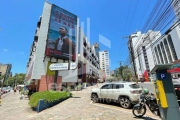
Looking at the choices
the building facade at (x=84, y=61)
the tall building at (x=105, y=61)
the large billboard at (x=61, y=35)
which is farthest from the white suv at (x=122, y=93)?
the tall building at (x=105, y=61)

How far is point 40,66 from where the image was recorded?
2072cm

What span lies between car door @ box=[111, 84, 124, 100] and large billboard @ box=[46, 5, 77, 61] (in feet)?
53.9

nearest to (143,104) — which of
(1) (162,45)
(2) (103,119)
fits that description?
(2) (103,119)

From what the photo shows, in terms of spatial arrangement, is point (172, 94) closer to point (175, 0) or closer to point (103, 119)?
point (103, 119)

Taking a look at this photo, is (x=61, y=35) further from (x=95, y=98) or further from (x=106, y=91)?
(x=106, y=91)

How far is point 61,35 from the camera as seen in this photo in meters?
23.6

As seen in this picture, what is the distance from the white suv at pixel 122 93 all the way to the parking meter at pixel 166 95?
10.2 ft

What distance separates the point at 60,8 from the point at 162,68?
27.0 metres

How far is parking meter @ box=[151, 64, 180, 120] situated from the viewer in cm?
403

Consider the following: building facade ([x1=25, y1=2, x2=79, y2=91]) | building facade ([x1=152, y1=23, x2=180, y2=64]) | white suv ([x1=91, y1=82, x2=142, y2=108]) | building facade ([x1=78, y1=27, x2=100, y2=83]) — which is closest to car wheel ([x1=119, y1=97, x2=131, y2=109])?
white suv ([x1=91, y1=82, x2=142, y2=108])

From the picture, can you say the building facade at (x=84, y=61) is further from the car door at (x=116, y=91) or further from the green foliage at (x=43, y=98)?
the car door at (x=116, y=91)

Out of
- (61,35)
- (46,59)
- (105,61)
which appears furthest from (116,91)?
(105,61)

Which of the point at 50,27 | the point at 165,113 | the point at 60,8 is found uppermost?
the point at 60,8

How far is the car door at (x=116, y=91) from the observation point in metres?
8.04
